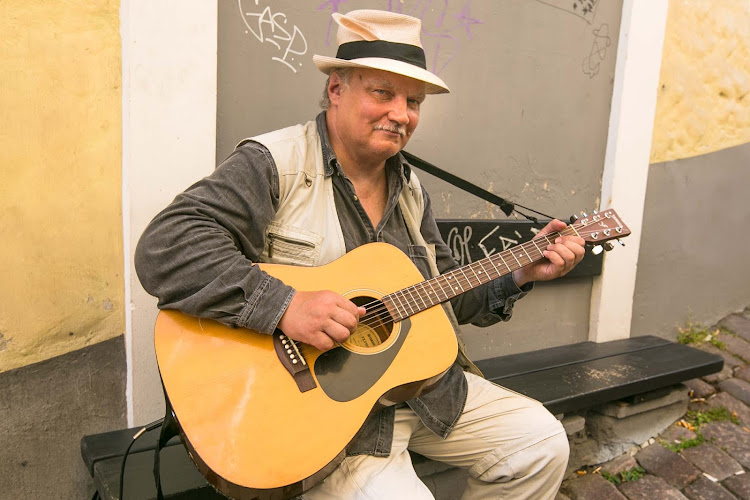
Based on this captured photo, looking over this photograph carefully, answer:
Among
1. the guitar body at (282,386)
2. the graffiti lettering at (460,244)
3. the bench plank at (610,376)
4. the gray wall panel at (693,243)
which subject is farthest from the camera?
the gray wall panel at (693,243)

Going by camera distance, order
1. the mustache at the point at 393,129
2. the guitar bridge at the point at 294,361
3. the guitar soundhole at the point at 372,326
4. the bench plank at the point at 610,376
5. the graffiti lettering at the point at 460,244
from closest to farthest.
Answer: the guitar bridge at the point at 294,361 < the guitar soundhole at the point at 372,326 < the mustache at the point at 393,129 < the bench plank at the point at 610,376 < the graffiti lettering at the point at 460,244

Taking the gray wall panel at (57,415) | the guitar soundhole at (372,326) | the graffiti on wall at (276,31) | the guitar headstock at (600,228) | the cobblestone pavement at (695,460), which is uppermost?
the graffiti on wall at (276,31)

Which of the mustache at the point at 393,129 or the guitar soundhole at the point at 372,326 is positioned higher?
the mustache at the point at 393,129

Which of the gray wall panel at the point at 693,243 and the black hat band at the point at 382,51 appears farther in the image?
the gray wall panel at the point at 693,243

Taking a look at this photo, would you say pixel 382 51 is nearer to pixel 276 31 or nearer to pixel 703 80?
pixel 276 31

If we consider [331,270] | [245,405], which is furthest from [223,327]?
[331,270]

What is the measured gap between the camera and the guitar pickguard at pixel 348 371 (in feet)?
5.73

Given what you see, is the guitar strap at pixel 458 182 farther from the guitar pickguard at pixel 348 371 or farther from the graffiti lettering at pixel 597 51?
the graffiti lettering at pixel 597 51

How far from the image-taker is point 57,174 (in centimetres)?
218

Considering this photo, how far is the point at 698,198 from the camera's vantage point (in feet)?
14.5

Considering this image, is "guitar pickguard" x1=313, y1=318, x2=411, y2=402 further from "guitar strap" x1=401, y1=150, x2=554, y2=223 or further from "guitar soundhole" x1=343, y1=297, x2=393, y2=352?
"guitar strap" x1=401, y1=150, x2=554, y2=223

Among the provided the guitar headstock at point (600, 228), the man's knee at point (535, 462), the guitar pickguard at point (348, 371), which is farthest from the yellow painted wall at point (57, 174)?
the guitar headstock at point (600, 228)

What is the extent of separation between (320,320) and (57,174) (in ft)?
3.87

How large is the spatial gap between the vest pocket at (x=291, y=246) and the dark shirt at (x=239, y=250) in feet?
0.20
